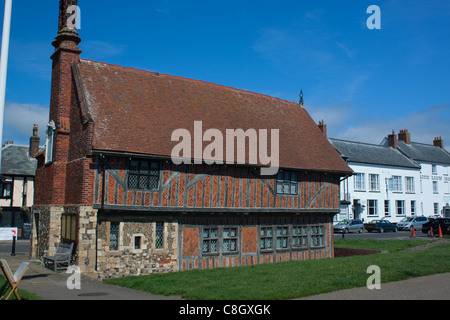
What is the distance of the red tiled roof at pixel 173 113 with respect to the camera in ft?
52.6

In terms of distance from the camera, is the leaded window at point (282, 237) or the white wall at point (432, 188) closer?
the leaded window at point (282, 237)

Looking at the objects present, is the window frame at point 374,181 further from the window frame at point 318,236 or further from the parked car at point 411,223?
the window frame at point 318,236

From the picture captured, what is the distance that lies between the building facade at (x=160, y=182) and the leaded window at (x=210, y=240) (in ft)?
0.13

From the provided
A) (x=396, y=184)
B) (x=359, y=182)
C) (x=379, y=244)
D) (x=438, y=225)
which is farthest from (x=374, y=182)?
(x=379, y=244)

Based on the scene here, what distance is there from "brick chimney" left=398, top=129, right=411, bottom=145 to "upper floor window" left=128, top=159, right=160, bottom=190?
4141 cm

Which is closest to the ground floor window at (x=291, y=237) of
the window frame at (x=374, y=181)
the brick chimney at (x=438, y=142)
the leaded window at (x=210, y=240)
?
the leaded window at (x=210, y=240)

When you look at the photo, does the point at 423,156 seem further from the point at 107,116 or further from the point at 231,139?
the point at 107,116

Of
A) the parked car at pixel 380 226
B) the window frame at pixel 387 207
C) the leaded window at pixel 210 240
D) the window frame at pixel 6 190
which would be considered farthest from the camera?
the window frame at pixel 387 207

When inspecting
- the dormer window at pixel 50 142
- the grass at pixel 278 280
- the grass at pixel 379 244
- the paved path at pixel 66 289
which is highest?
the dormer window at pixel 50 142

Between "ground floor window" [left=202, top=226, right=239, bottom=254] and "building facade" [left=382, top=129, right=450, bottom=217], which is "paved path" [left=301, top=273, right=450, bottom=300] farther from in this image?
"building facade" [left=382, top=129, right=450, bottom=217]

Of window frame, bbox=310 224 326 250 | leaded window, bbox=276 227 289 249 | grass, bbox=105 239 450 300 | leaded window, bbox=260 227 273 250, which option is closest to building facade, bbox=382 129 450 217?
window frame, bbox=310 224 326 250

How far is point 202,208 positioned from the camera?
665 inches

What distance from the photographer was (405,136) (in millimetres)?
50312

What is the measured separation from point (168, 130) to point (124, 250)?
4.90 metres
